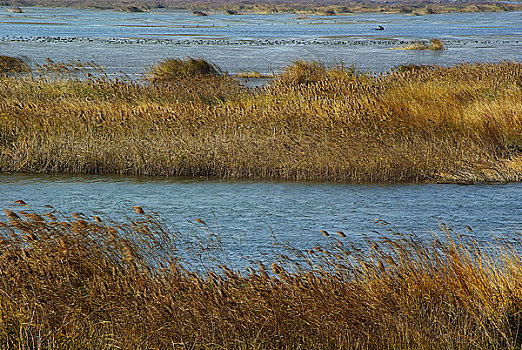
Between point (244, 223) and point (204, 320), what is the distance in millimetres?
3780

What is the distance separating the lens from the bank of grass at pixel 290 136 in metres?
11.9

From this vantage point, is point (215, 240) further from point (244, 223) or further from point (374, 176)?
point (374, 176)

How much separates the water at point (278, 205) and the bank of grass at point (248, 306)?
1.76 metres

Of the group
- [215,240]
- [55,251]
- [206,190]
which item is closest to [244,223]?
[215,240]

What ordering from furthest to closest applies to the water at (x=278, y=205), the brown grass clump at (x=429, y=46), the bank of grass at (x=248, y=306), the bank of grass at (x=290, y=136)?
the brown grass clump at (x=429, y=46)
the bank of grass at (x=290, y=136)
the water at (x=278, y=205)
the bank of grass at (x=248, y=306)

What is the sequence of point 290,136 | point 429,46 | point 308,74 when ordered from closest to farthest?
1. point 290,136
2. point 308,74
3. point 429,46

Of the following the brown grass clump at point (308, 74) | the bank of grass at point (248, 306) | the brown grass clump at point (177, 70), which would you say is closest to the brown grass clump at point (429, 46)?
the brown grass clump at point (177, 70)

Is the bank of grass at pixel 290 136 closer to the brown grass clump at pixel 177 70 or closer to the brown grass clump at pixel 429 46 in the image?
the brown grass clump at pixel 177 70

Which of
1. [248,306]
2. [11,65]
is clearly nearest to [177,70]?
[11,65]

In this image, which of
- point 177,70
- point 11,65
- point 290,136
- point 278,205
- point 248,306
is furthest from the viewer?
point 11,65

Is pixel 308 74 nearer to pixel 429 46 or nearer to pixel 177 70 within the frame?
pixel 177 70

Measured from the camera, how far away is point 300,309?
17.7 feet

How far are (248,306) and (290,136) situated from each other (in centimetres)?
744

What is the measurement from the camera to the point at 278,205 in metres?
10.1
